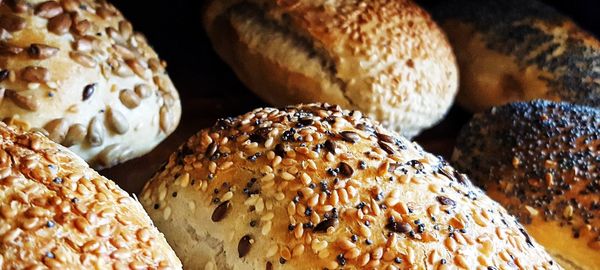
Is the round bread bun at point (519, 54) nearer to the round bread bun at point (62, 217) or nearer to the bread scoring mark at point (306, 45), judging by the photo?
the bread scoring mark at point (306, 45)

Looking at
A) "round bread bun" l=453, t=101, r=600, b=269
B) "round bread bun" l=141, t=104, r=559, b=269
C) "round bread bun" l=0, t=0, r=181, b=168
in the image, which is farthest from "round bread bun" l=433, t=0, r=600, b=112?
"round bread bun" l=0, t=0, r=181, b=168

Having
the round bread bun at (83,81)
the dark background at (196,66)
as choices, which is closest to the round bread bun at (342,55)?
the dark background at (196,66)

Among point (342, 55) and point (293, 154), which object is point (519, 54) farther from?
point (293, 154)

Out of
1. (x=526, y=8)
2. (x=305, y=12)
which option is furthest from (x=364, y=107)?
(x=526, y=8)

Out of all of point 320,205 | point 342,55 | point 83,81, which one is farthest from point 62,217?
point 342,55

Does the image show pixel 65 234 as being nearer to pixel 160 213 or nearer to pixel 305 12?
pixel 160 213
